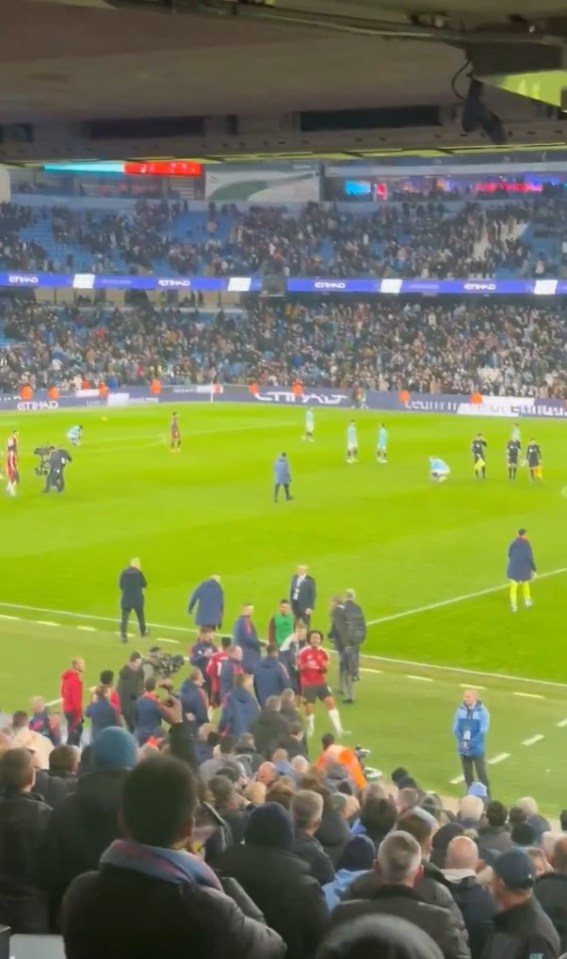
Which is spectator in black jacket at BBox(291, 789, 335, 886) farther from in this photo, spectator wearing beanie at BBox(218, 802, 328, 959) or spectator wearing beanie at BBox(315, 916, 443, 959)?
spectator wearing beanie at BBox(315, 916, 443, 959)

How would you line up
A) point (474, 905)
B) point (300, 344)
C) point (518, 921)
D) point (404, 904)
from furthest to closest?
point (300, 344) → point (474, 905) → point (518, 921) → point (404, 904)

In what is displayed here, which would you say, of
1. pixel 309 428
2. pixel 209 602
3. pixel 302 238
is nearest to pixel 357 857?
pixel 209 602

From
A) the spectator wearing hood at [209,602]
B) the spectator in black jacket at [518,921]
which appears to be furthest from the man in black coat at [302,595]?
the spectator in black jacket at [518,921]

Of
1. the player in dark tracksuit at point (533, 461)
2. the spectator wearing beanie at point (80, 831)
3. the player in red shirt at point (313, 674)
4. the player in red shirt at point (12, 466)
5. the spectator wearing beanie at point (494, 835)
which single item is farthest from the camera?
the player in dark tracksuit at point (533, 461)

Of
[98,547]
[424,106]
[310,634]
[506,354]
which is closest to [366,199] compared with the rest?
[506,354]

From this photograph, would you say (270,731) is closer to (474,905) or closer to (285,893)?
(474,905)

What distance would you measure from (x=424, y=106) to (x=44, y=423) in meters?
39.2

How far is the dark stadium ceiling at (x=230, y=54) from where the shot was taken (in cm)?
613

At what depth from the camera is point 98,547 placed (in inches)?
987

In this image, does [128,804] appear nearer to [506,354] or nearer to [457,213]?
[506,354]

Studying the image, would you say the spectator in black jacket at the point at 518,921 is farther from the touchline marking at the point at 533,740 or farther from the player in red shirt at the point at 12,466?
the player in red shirt at the point at 12,466

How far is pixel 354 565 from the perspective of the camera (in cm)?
2375

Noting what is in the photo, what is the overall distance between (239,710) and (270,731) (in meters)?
1.31

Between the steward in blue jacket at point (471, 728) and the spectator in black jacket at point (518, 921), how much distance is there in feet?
26.6
